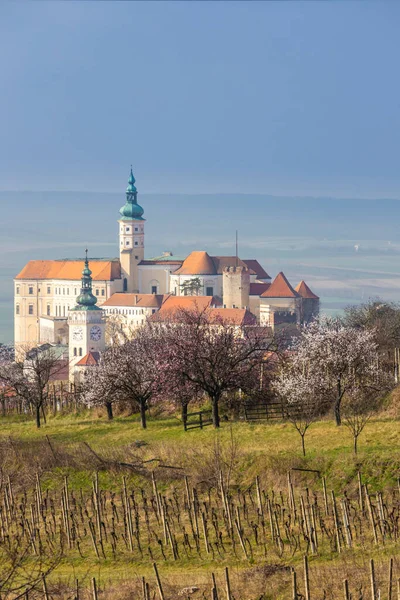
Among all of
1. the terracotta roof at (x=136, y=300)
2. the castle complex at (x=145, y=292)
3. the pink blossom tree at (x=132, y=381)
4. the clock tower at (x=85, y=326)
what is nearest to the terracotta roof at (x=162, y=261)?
the castle complex at (x=145, y=292)

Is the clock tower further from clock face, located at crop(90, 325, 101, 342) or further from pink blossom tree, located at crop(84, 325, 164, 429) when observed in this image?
pink blossom tree, located at crop(84, 325, 164, 429)

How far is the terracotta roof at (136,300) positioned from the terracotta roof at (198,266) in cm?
1033

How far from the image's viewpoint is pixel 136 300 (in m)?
174

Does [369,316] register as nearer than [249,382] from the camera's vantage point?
No

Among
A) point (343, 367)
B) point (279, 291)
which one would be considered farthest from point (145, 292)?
point (343, 367)

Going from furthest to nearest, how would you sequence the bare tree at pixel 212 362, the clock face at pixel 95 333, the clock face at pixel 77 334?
the clock face at pixel 77 334
the clock face at pixel 95 333
the bare tree at pixel 212 362

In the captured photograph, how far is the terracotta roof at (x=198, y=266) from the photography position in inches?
7205

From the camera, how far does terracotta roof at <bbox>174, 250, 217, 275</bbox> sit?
183 metres

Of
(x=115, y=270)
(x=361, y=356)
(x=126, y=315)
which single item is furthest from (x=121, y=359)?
(x=115, y=270)

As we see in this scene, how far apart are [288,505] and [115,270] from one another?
166199 millimetres

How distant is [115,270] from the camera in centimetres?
18988

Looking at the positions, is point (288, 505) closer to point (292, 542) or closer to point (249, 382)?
point (292, 542)

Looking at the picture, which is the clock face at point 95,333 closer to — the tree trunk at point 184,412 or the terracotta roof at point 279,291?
the terracotta roof at point 279,291

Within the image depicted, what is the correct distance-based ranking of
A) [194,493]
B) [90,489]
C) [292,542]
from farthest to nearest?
[90,489] < [194,493] < [292,542]
